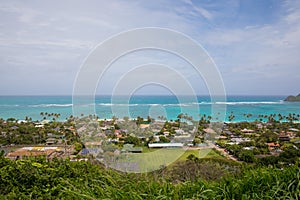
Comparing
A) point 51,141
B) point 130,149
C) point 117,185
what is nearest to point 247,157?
point 130,149

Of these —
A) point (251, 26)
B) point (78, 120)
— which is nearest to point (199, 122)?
point (78, 120)

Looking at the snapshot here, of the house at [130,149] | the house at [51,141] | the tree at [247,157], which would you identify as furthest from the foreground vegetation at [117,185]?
the house at [51,141]

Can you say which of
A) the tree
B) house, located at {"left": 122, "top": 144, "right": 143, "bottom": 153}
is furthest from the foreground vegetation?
house, located at {"left": 122, "top": 144, "right": 143, "bottom": 153}

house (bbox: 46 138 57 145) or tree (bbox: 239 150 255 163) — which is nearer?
tree (bbox: 239 150 255 163)

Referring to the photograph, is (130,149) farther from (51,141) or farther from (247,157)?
(51,141)

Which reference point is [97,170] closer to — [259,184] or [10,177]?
[10,177]

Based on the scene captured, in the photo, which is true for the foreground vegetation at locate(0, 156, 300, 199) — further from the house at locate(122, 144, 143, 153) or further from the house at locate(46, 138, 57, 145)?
the house at locate(46, 138, 57, 145)

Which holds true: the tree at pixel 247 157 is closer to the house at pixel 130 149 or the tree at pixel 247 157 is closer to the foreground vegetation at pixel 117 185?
the house at pixel 130 149

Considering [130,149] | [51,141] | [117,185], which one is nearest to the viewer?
[117,185]
